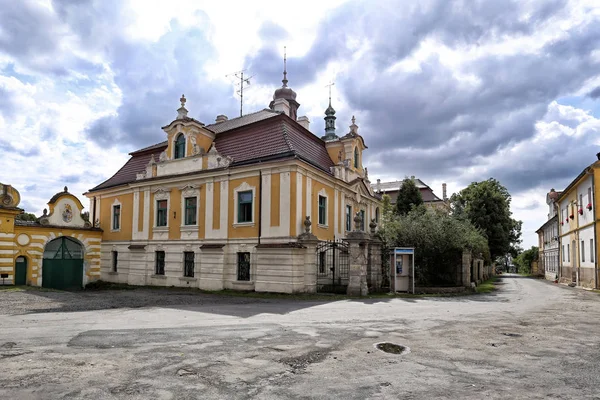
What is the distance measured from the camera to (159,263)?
25.3 meters

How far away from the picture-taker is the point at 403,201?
34969 millimetres

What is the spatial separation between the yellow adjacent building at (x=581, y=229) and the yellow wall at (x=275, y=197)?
19.1m

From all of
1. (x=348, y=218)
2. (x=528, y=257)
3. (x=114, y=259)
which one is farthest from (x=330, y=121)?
(x=528, y=257)

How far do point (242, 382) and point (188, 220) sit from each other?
63.3 ft

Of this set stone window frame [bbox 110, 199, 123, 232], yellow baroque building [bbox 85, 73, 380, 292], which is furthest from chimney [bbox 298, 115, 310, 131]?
stone window frame [bbox 110, 199, 123, 232]

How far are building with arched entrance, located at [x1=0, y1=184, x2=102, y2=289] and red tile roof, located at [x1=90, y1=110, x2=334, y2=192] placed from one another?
11221mm

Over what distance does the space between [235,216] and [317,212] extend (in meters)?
4.37

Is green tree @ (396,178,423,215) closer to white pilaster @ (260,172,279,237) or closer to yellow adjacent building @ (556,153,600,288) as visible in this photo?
yellow adjacent building @ (556,153,600,288)

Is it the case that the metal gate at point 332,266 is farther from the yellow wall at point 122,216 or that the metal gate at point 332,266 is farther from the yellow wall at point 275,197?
the yellow wall at point 122,216

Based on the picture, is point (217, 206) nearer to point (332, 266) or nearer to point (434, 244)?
point (332, 266)

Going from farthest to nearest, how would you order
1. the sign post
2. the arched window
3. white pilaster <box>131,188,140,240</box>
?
white pilaster <box>131,188,140,240</box>, the arched window, the sign post

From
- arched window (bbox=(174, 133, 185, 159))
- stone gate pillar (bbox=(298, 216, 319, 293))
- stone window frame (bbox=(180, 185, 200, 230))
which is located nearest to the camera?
stone gate pillar (bbox=(298, 216, 319, 293))

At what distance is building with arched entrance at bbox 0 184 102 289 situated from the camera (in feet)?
73.5

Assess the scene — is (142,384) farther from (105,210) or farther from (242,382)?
(105,210)
